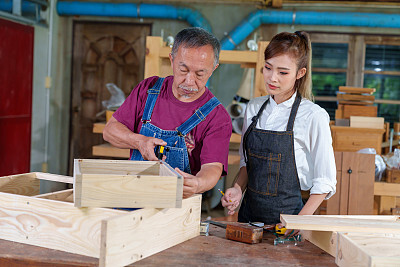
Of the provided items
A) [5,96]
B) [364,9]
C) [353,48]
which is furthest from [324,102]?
[5,96]

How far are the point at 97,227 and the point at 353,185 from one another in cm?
279

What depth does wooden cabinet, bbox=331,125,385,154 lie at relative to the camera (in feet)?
15.0

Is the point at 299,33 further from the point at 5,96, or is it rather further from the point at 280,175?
the point at 5,96

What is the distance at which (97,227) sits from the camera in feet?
5.05

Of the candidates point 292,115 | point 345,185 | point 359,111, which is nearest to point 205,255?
point 292,115

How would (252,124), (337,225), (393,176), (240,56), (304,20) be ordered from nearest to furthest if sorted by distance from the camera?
(337,225) < (252,124) < (393,176) < (240,56) < (304,20)

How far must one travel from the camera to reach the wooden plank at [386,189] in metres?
3.89

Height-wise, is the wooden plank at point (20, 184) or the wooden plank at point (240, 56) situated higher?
the wooden plank at point (240, 56)

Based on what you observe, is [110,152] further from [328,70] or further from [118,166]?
[328,70]

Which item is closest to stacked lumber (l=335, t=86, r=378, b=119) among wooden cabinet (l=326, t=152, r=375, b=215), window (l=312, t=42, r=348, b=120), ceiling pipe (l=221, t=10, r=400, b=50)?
wooden cabinet (l=326, t=152, r=375, b=215)

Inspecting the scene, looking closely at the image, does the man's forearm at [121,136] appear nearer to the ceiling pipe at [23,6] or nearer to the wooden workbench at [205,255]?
the wooden workbench at [205,255]

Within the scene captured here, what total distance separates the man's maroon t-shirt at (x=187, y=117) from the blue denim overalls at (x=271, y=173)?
228mm

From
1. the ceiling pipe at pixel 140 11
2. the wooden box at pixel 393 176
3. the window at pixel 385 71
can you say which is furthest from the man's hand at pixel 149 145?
the window at pixel 385 71

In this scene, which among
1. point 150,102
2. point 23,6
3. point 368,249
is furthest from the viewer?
point 23,6
